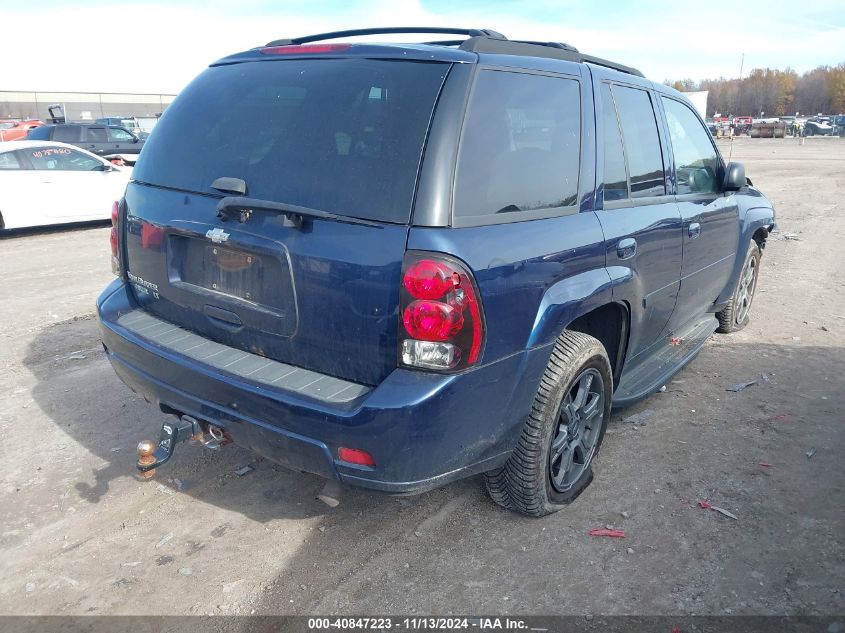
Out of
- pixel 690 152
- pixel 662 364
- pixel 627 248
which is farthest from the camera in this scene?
pixel 690 152

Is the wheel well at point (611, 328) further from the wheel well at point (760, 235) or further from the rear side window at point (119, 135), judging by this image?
the rear side window at point (119, 135)

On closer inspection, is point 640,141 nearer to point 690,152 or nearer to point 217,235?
point 690,152

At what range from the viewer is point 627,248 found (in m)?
3.52

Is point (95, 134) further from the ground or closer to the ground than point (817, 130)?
further from the ground

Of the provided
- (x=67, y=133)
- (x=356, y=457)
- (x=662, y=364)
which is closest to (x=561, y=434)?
(x=356, y=457)

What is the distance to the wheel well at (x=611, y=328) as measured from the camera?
3.51 m

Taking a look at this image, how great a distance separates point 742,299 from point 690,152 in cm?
215

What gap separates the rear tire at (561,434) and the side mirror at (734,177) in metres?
2.15

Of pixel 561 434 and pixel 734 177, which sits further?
pixel 734 177

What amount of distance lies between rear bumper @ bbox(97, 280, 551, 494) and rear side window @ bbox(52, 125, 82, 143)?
1744 cm

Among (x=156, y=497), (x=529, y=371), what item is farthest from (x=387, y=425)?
(x=156, y=497)

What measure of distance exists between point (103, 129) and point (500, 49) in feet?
62.5

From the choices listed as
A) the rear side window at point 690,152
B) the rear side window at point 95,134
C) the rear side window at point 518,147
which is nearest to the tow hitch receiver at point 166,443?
the rear side window at point 518,147

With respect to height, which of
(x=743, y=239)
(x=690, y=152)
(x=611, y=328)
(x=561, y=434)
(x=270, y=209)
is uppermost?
(x=690, y=152)
